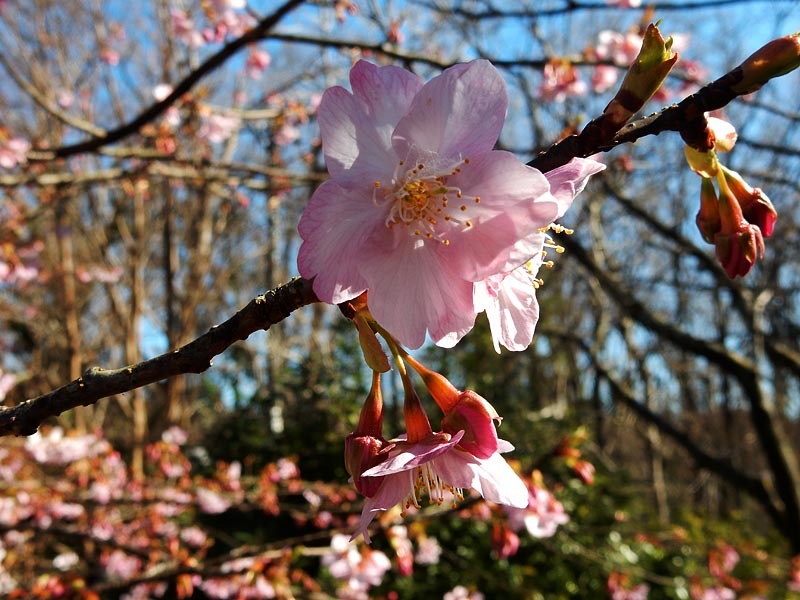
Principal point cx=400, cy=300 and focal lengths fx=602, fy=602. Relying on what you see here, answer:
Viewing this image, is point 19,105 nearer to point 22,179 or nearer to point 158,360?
point 22,179

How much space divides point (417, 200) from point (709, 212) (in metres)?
0.37

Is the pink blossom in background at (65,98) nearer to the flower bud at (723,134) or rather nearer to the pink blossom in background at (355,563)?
the pink blossom in background at (355,563)

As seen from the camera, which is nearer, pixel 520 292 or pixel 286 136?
pixel 520 292

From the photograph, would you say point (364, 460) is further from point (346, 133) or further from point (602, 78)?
point (602, 78)

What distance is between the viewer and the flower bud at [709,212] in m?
0.75

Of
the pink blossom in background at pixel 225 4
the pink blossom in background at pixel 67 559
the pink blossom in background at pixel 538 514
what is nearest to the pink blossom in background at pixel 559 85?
the pink blossom in background at pixel 225 4

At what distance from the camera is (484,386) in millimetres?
5234

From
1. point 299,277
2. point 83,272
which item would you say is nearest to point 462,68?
point 299,277

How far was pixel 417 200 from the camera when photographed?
0.74 m

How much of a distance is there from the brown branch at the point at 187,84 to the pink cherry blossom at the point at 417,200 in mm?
1938

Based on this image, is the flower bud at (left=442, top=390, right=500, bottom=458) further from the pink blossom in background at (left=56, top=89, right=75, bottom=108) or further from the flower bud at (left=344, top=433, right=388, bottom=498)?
the pink blossom in background at (left=56, top=89, right=75, bottom=108)

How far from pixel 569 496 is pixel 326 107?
4761mm

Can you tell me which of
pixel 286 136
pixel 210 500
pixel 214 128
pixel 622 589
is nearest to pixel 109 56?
pixel 214 128

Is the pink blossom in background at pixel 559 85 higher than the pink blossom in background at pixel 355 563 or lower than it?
higher
